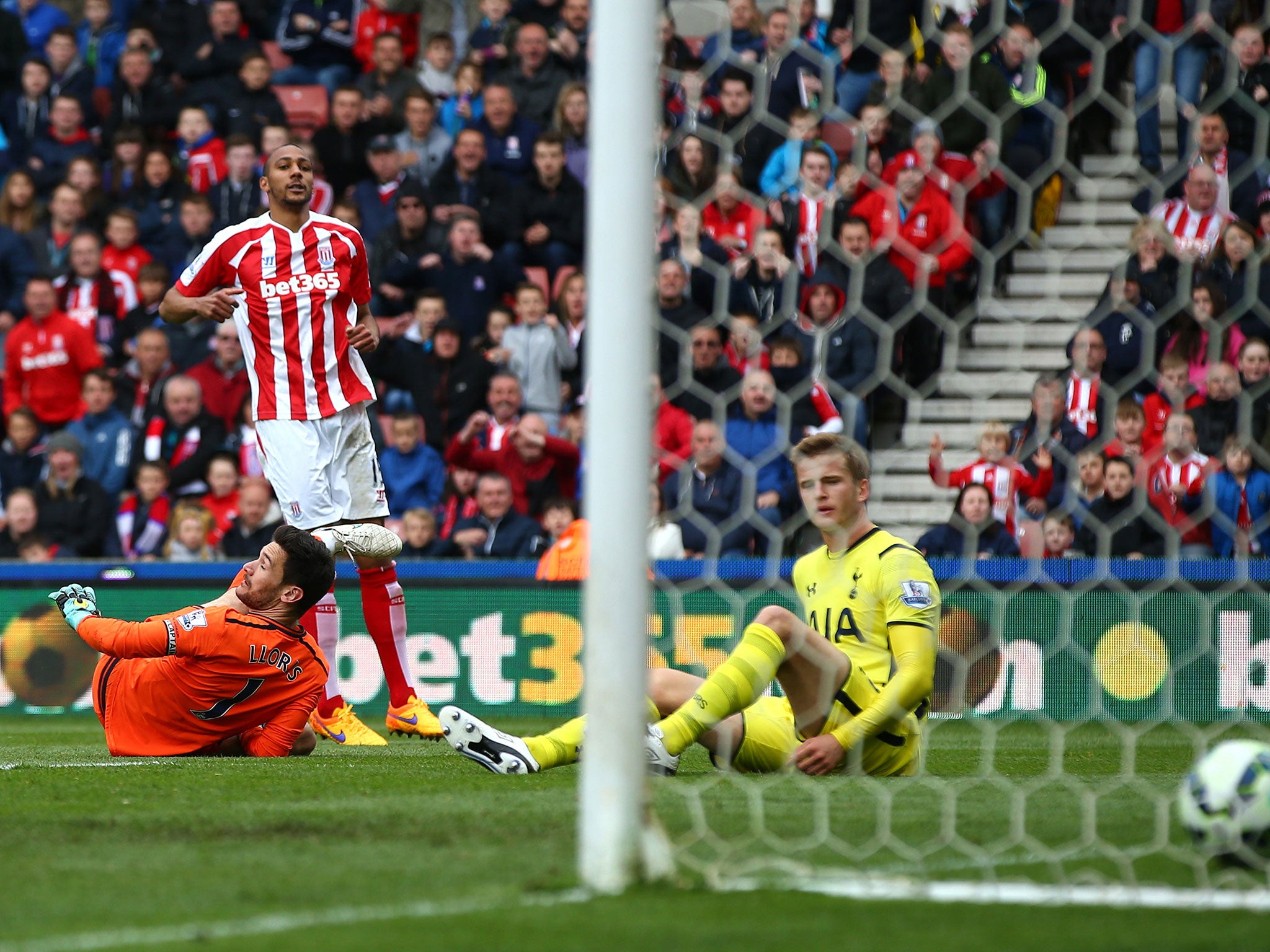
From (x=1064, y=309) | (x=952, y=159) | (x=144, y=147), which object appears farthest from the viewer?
(x=144, y=147)

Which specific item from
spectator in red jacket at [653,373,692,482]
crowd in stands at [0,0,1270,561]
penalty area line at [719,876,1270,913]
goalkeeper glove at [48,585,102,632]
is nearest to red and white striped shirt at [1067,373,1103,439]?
crowd in stands at [0,0,1270,561]

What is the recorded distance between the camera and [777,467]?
7.73 meters

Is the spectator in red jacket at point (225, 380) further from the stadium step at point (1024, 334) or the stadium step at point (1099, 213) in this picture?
the stadium step at point (1099, 213)

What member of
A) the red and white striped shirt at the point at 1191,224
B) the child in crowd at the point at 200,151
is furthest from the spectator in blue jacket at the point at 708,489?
the child in crowd at the point at 200,151

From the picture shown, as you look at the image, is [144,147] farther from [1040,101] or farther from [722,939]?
[722,939]

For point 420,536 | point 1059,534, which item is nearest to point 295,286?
point 1059,534

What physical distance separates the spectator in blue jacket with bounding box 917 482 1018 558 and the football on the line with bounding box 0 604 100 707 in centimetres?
466

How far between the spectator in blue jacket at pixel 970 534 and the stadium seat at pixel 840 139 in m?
1.62

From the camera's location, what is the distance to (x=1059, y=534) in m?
7.80

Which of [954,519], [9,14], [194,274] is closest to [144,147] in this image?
[9,14]

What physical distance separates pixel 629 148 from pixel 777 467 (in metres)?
4.51

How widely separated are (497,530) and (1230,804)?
6.64m

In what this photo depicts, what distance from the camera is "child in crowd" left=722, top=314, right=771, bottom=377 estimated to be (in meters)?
6.83

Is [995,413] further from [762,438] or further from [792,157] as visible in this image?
[792,157]
